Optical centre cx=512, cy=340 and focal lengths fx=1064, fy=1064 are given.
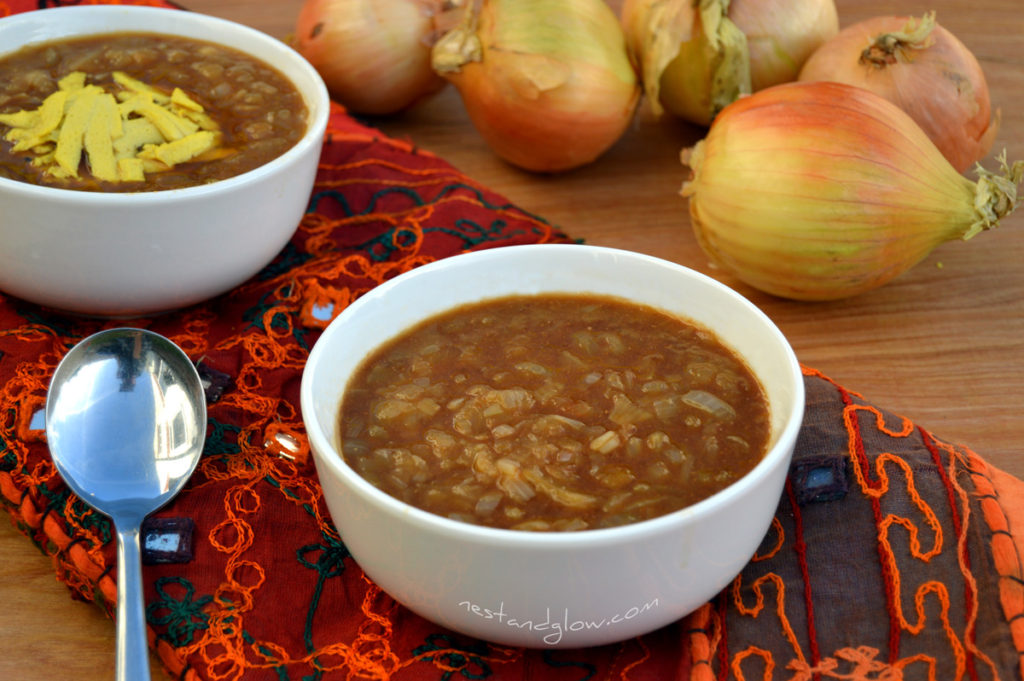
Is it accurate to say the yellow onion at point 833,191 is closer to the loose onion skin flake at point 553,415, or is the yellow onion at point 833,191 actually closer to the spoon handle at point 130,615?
the loose onion skin flake at point 553,415

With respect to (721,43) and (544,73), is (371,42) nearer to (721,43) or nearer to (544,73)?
(544,73)

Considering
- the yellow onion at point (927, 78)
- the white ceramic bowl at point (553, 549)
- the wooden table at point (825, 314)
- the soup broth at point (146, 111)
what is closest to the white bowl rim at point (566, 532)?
the white ceramic bowl at point (553, 549)

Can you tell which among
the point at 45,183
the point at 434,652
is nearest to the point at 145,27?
the point at 45,183

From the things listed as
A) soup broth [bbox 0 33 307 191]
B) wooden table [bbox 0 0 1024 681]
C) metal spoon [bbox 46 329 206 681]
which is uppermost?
soup broth [bbox 0 33 307 191]

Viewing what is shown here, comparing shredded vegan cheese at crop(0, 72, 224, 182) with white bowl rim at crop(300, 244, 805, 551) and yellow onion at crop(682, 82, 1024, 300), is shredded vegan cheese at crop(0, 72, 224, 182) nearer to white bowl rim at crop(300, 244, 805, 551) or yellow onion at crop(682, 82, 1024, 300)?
white bowl rim at crop(300, 244, 805, 551)

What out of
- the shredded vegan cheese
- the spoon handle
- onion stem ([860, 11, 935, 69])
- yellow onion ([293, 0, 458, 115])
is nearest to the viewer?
the spoon handle

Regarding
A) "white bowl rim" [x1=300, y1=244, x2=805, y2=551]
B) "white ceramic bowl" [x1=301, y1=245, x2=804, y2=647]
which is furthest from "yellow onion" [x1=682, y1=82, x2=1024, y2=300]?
"white bowl rim" [x1=300, y1=244, x2=805, y2=551]
